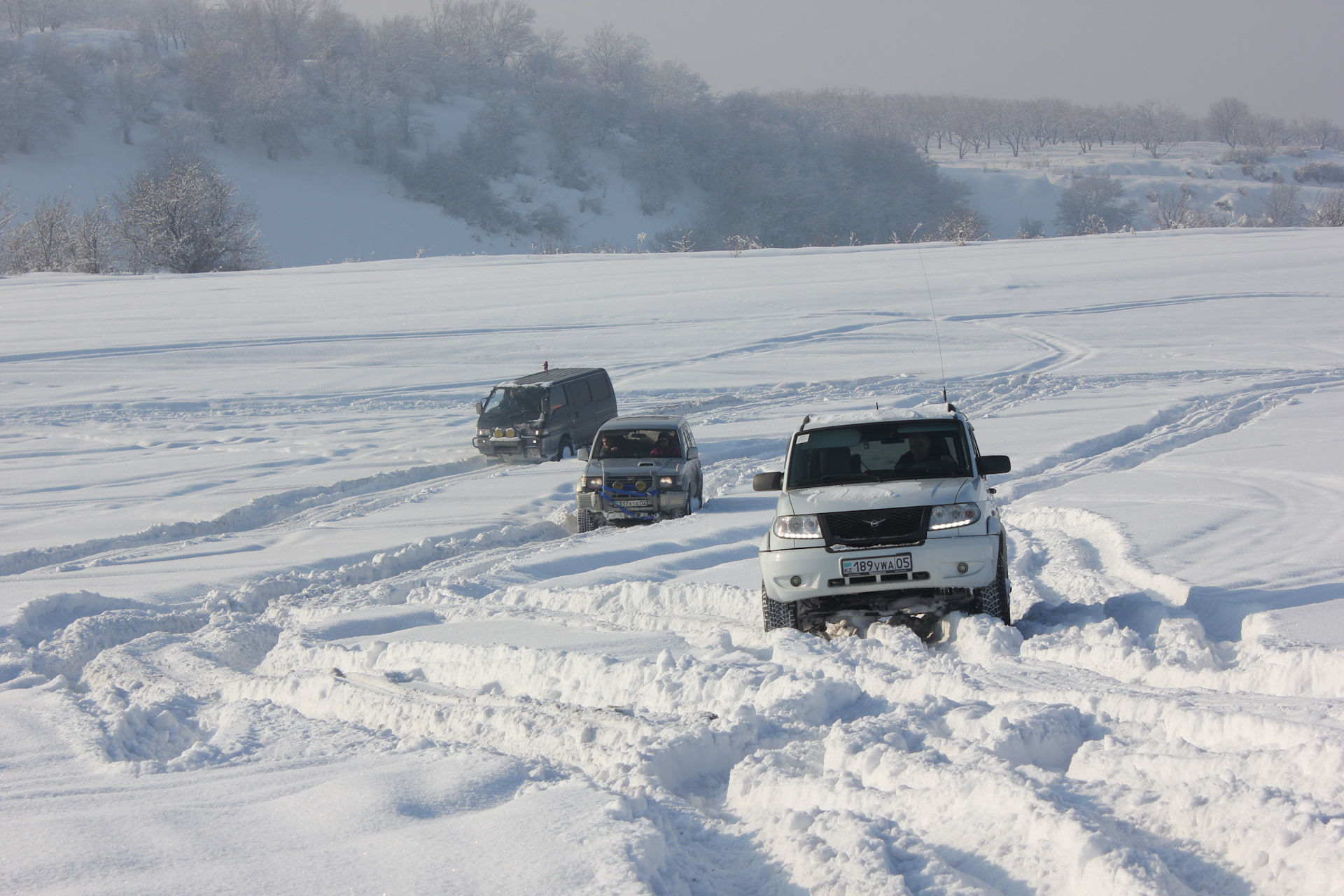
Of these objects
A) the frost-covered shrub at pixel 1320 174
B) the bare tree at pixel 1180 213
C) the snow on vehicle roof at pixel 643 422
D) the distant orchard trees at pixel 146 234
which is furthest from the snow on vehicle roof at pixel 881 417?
the frost-covered shrub at pixel 1320 174

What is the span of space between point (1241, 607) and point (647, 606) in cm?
456

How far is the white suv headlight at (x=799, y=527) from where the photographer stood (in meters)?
7.50

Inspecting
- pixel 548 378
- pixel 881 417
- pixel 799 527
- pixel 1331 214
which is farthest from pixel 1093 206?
pixel 799 527

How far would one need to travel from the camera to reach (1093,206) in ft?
312

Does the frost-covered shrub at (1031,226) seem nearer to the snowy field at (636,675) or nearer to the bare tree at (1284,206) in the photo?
the bare tree at (1284,206)

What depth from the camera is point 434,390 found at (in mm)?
26234

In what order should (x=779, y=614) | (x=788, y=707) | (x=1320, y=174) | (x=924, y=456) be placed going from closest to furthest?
(x=788, y=707)
(x=779, y=614)
(x=924, y=456)
(x=1320, y=174)

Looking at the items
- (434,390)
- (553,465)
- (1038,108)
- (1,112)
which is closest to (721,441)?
(553,465)

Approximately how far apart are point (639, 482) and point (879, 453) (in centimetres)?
570

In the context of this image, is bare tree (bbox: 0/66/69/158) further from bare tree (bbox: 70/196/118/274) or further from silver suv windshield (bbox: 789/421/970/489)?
silver suv windshield (bbox: 789/421/970/489)

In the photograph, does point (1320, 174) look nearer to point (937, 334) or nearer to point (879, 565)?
point (937, 334)

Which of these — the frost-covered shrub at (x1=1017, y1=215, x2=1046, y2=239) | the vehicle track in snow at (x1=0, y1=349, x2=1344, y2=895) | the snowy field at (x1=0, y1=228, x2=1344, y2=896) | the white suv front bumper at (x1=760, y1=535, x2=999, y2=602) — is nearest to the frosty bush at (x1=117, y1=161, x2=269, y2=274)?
the snowy field at (x1=0, y1=228, x2=1344, y2=896)

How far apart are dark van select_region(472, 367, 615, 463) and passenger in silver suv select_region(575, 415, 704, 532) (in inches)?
169

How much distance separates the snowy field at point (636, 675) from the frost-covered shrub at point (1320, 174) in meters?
97.6
